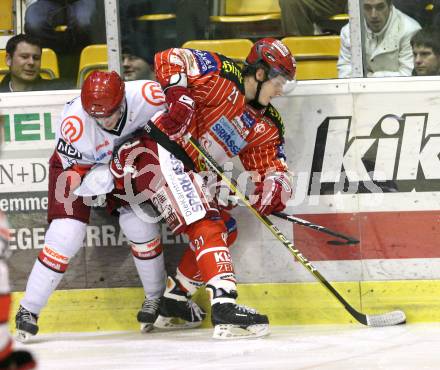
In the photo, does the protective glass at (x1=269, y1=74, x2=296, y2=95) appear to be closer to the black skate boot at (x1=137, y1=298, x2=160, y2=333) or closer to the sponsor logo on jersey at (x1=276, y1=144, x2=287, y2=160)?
the sponsor logo on jersey at (x1=276, y1=144, x2=287, y2=160)

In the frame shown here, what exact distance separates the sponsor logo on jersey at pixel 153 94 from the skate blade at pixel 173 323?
3.06 ft

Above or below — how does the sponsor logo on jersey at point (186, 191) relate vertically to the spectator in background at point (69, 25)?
below

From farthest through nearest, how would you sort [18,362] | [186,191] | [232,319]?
1. [186,191]
2. [232,319]
3. [18,362]

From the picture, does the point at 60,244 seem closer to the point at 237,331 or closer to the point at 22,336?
the point at 22,336

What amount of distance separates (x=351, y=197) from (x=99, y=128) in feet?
3.67

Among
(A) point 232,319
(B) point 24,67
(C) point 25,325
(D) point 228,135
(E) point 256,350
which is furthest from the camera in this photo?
(B) point 24,67

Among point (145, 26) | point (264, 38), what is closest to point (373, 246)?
point (264, 38)

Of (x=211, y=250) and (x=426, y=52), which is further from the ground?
(x=426, y=52)

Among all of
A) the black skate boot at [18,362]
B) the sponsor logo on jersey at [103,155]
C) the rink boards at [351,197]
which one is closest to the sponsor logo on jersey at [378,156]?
the rink boards at [351,197]

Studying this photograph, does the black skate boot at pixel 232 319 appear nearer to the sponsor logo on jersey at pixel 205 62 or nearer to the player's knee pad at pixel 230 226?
the player's knee pad at pixel 230 226

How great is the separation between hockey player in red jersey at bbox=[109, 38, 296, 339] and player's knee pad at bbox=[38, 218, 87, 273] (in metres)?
0.33

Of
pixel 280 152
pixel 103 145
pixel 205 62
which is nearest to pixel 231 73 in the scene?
pixel 205 62

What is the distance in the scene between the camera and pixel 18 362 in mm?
1994

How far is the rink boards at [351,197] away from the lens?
4.38 meters
